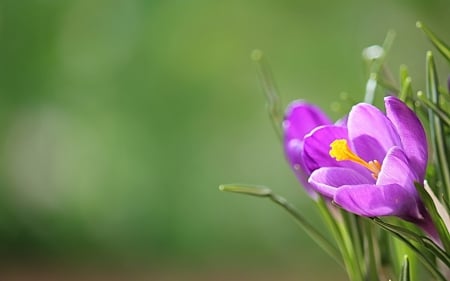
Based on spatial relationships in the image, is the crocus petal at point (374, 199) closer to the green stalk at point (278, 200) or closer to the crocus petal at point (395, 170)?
the crocus petal at point (395, 170)

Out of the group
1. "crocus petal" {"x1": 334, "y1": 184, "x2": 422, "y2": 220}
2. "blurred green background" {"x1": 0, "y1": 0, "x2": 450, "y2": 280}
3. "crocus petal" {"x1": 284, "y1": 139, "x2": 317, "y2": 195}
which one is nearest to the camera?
"crocus petal" {"x1": 334, "y1": 184, "x2": 422, "y2": 220}

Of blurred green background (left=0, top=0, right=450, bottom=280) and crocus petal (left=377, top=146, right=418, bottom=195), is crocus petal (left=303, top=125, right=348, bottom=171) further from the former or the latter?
blurred green background (left=0, top=0, right=450, bottom=280)

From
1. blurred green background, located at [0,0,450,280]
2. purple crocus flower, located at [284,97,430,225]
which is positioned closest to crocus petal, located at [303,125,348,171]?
purple crocus flower, located at [284,97,430,225]

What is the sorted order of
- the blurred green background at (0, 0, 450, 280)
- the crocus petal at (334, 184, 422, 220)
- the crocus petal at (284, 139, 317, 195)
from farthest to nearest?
the blurred green background at (0, 0, 450, 280) → the crocus petal at (284, 139, 317, 195) → the crocus petal at (334, 184, 422, 220)

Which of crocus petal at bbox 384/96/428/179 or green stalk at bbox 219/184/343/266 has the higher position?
green stalk at bbox 219/184/343/266

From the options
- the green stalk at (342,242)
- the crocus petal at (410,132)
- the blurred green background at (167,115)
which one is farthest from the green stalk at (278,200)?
the blurred green background at (167,115)

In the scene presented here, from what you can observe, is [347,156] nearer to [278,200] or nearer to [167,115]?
[278,200]
